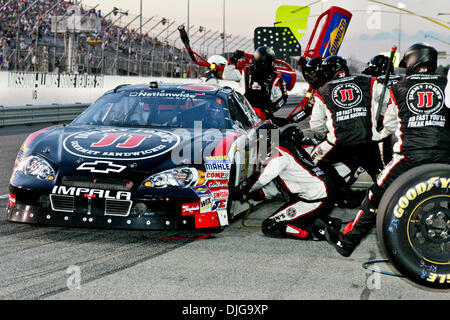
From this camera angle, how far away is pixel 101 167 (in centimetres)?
505

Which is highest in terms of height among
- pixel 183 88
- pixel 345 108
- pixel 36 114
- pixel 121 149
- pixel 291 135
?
pixel 183 88

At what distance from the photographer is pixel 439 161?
4023mm

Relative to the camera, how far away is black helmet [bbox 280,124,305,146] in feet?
18.5

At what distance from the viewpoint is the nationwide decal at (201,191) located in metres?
5.07

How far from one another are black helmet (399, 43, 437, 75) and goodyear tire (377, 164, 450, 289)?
895 mm

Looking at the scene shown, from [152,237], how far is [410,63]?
2.64 metres

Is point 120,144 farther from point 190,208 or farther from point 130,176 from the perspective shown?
point 190,208

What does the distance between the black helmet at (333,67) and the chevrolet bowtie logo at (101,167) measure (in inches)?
98.1

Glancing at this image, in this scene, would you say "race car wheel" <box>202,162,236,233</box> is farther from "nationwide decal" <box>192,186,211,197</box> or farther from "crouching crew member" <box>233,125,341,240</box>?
"nationwide decal" <box>192,186,211,197</box>

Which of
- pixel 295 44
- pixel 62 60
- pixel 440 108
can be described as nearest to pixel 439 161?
pixel 440 108

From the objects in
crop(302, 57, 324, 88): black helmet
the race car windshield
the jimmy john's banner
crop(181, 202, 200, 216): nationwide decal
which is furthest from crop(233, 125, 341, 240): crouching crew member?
the jimmy john's banner

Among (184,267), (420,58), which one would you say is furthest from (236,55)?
(184,267)

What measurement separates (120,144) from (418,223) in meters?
2.75
